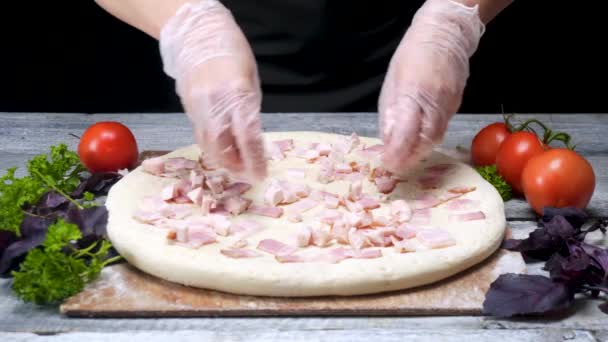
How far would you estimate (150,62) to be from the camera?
341 centimetres

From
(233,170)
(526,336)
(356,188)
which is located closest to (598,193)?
(356,188)

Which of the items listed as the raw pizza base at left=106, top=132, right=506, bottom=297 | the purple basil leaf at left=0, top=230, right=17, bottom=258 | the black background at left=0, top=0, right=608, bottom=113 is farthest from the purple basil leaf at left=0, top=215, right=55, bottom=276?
the black background at left=0, top=0, right=608, bottom=113

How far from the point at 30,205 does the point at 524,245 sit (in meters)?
1.14

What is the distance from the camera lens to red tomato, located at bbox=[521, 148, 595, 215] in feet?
6.36

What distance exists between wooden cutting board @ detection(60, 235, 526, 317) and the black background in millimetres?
1707

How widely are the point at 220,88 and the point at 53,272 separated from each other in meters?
0.53

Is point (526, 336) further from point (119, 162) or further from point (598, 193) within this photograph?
point (119, 162)

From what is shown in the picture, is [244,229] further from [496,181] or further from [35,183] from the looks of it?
[496,181]

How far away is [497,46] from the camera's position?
331 cm

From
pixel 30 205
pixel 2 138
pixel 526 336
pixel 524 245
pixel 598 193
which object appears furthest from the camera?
pixel 2 138

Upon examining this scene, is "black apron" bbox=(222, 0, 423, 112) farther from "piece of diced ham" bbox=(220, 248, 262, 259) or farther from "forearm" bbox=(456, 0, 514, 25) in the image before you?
"piece of diced ham" bbox=(220, 248, 262, 259)

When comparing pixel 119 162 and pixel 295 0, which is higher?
pixel 295 0

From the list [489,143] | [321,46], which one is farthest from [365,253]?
[321,46]

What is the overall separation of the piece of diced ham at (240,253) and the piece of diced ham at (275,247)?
0.02 metres
